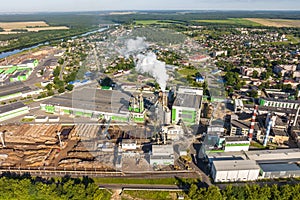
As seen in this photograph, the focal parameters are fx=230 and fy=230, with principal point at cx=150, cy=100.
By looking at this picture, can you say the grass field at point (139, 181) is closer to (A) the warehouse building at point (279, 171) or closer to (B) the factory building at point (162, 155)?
(B) the factory building at point (162, 155)

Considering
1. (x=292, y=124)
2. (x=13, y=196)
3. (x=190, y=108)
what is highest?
(x=190, y=108)

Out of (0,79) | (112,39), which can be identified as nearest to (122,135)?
(0,79)

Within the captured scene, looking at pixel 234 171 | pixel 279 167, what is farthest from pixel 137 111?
pixel 279 167

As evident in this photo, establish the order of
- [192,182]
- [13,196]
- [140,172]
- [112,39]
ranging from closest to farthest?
[13,196] → [192,182] → [140,172] → [112,39]

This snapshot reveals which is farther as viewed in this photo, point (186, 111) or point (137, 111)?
point (137, 111)

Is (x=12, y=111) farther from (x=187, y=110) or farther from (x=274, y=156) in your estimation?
(x=274, y=156)

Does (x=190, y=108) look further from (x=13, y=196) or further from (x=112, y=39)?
(x=112, y=39)

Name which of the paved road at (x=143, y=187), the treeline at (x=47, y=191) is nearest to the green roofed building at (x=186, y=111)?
the paved road at (x=143, y=187)
